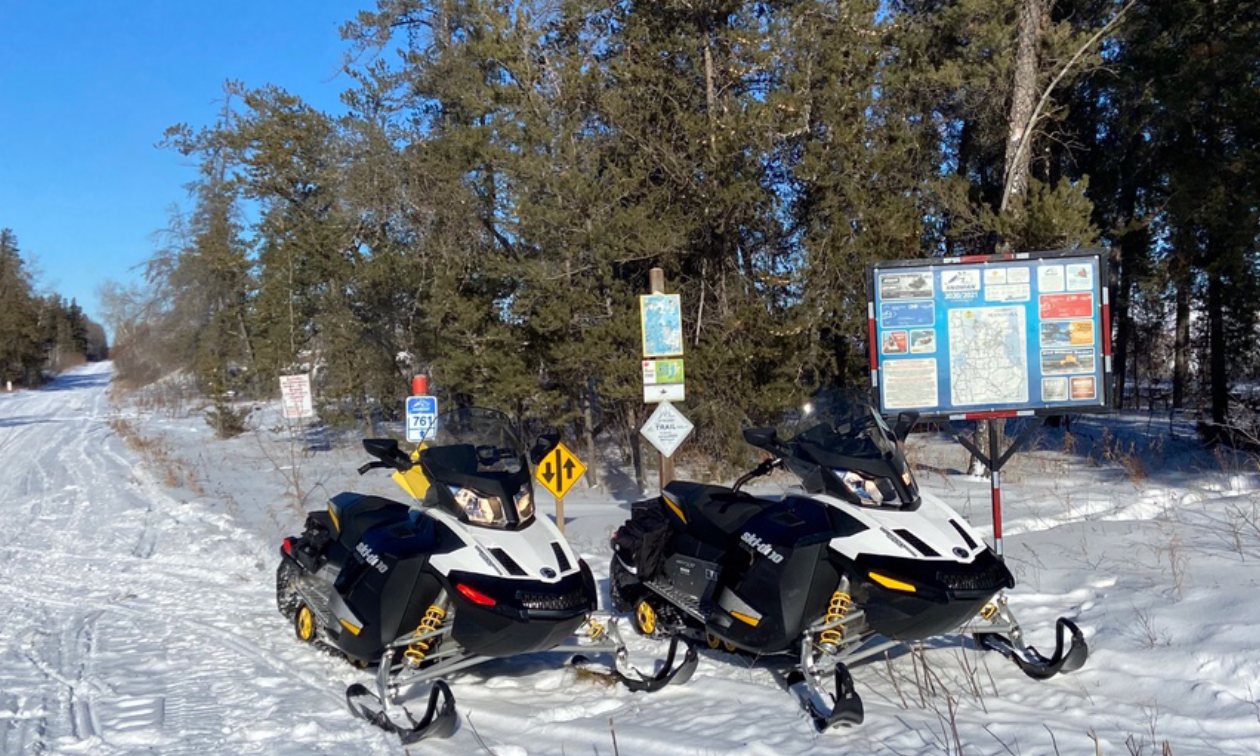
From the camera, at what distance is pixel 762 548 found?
574 centimetres

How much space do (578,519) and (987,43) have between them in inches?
392

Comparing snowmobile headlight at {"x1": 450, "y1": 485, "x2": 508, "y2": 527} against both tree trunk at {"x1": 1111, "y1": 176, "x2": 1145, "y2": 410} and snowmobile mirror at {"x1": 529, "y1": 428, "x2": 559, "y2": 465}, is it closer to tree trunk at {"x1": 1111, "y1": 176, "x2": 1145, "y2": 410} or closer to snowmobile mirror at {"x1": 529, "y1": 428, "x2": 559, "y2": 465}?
snowmobile mirror at {"x1": 529, "y1": 428, "x2": 559, "y2": 465}

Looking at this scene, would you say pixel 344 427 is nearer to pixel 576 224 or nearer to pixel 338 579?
pixel 576 224

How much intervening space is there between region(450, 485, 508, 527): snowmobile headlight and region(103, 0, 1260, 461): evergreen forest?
924 centimetres

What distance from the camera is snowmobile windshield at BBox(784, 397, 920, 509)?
5.60 meters

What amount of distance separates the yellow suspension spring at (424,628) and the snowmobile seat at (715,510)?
1778 millimetres

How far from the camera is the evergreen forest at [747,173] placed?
47.9 feet

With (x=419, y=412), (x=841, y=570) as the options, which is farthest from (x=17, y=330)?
(x=841, y=570)

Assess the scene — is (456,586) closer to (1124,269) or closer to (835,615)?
(835,615)

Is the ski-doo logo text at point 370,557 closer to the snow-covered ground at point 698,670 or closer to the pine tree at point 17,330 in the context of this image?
the snow-covered ground at point 698,670

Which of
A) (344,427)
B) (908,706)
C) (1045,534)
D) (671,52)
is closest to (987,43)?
(671,52)

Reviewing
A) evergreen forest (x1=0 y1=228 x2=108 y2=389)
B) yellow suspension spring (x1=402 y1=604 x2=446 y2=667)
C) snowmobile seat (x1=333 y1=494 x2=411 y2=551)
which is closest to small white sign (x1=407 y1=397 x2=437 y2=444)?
snowmobile seat (x1=333 y1=494 x2=411 y2=551)

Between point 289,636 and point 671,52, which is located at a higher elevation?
point 671,52

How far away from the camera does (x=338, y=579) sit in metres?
6.17
